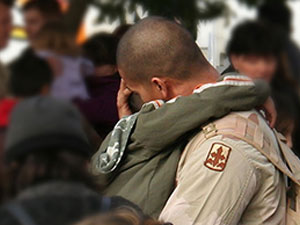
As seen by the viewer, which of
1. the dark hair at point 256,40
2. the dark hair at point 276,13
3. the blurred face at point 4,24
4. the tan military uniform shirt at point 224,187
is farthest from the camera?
the tan military uniform shirt at point 224,187

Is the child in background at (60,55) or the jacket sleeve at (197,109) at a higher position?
the child in background at (60,55)

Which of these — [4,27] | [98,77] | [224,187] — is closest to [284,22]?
[98,77]

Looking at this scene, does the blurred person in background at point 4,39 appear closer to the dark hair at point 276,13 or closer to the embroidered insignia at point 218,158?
the dark hair at point 276,13

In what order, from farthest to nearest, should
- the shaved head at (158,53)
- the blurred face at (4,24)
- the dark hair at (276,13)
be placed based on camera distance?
→ the shaved head at (158,53), the dark hair at (276,13), the blurred face at (4,24)

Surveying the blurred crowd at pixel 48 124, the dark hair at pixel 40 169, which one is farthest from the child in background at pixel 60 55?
the dark hair at pixel 40 169

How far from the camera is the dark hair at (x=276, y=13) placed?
165 cm

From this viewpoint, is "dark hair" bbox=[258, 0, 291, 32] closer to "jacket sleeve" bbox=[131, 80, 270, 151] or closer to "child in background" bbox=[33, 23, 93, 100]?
"child in background" bbox=[33, 23, 93, 100]

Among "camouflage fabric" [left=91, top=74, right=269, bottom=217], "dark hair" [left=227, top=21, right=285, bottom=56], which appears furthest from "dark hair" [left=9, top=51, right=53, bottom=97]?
"camouflage fabric" [left=91, top=74, right=269, bottom=217]

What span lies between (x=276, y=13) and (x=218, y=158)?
35.3 inches

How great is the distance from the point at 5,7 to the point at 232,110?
144 centimetres

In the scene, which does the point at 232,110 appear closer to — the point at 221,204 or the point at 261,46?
the point at 221,204

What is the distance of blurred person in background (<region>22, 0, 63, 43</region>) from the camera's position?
4.39 ft

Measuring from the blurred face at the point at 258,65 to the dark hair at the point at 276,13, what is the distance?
0.12 metres

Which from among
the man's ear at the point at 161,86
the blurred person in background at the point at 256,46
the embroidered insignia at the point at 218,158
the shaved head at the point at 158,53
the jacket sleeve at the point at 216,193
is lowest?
the jacket sleeve at the point at 216,193
